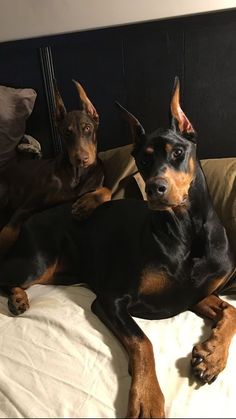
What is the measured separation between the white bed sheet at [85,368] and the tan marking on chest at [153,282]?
122 millimetres

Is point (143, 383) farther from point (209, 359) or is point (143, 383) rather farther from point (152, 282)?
point (152, 282)

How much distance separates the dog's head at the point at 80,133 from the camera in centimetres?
219

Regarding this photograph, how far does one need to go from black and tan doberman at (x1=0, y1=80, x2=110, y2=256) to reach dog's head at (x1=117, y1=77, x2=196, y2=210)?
1.77 ft

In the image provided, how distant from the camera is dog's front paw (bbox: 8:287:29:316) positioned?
67.1 inches

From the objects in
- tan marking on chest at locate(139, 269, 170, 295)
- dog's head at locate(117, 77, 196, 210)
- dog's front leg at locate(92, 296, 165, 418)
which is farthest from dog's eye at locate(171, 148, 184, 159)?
dog's front leg at locate(92, 296, 165, 418)

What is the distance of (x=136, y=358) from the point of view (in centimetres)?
133

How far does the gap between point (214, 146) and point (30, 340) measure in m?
1.39

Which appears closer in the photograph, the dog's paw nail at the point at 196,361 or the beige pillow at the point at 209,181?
the dog's paw nail at the point at 196,361

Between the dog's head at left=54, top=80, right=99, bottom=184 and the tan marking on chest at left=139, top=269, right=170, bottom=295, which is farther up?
the dog's head at left=54, top=80, right=99, bottom=184

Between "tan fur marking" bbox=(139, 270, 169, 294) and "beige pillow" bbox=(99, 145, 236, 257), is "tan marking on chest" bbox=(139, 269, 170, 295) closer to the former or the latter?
"tan fur marking" bbox=(139, 270, 169, 294)

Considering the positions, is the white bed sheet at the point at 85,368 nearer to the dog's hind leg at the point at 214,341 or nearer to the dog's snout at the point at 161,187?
the dog's hind leg at the point at 214,341

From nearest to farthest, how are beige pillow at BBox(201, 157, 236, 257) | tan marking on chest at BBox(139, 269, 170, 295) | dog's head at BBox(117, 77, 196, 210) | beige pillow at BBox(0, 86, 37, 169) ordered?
dog's head at BBox(117, 77, 196, 210)
tan marking on chest at BBox(139, 269, 170, 295)
beige pillow at BBox(201, 157, 236, 257)
beige pillow at BBox(0, 86, 37, 169)

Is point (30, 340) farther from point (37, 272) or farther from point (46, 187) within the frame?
point (46, 187)

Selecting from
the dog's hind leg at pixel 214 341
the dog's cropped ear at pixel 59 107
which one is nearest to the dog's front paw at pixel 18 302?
the dog's hind leg at pixel 214 341
